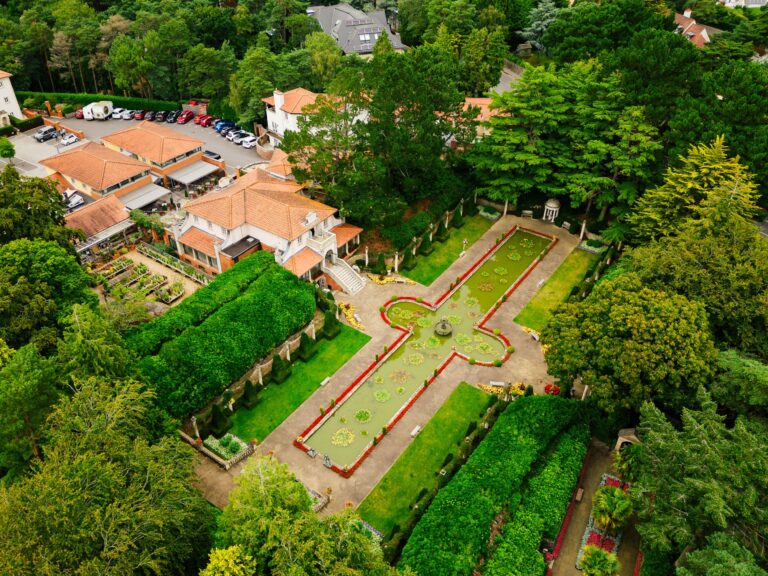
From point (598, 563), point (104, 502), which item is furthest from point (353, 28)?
point (598, 563)

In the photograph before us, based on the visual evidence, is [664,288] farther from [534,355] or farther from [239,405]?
[239,405]

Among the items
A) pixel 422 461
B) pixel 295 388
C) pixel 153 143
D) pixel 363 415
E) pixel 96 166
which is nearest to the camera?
pixel 422 461

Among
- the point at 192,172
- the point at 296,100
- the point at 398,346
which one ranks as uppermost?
the point at 296,100

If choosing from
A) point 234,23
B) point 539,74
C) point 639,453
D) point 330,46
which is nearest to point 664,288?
point 639,453

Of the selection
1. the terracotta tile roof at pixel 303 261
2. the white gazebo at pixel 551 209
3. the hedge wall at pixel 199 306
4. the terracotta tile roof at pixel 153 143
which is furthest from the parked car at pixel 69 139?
the white gazebo at pixel 551 209

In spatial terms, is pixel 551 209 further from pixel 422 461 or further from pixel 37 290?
pixel 37 290

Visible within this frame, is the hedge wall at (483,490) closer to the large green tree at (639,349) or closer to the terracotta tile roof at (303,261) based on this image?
the large green tree at (639,349)
